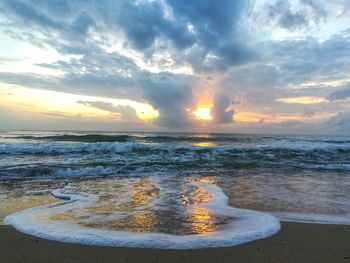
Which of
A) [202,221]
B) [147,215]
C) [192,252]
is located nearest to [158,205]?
[147,215]

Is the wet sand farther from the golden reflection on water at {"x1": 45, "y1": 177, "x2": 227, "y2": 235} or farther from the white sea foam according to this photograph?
the golden reflection on water at {"x1": 45, "y1": 177, "x2": 227, "y2": 235}

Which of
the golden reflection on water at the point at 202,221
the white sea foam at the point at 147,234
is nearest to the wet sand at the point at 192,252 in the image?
the white sea foam at the point at 147,234

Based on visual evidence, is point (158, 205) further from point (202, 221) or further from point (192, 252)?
point (192, 252)

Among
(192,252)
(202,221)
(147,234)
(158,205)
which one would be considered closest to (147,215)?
(158,205)

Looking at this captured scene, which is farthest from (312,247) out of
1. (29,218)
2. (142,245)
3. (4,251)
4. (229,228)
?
(29,218)

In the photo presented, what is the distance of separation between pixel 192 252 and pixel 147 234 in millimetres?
913

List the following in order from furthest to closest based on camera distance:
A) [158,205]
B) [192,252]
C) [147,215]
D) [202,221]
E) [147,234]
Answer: [158,205] → [147,215] → [202,221] → [147,234] → [192,252]

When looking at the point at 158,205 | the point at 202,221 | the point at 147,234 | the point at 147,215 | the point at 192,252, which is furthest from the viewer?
the point at 158,205

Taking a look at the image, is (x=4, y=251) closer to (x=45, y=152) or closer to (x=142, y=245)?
(x=142, y=245)

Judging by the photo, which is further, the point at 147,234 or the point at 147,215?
the point at 147,215

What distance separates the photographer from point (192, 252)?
12.7ft

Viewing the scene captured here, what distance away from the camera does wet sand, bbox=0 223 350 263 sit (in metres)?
3.69

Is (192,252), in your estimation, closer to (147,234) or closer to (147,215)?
(147,234)

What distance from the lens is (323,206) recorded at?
6633mm
